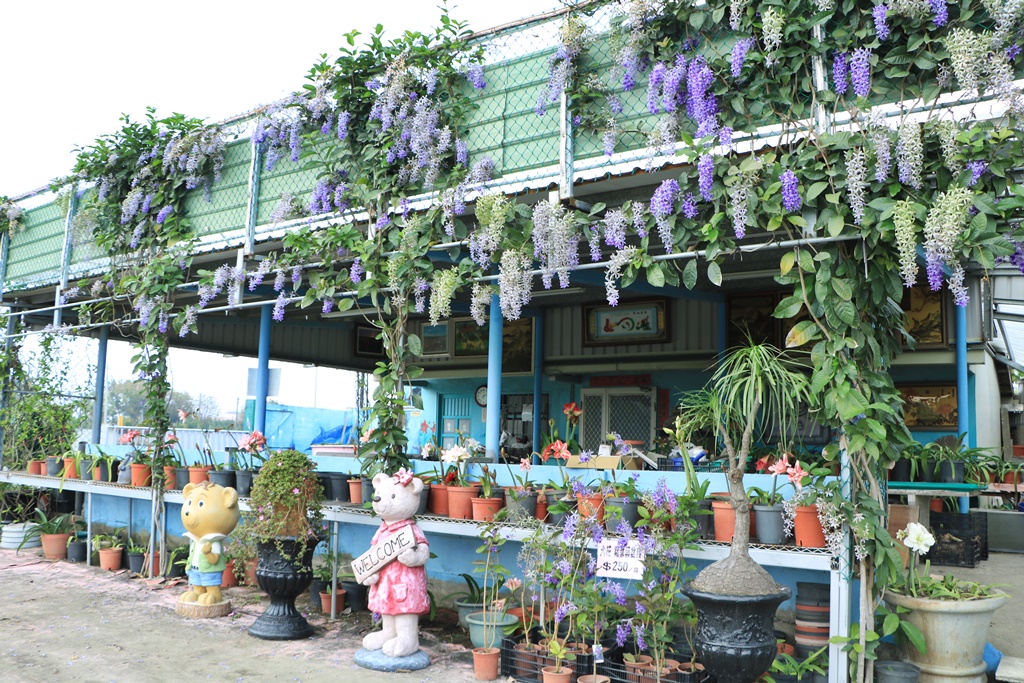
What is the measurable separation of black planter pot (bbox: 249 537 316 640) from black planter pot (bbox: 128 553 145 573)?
2952 millimetres

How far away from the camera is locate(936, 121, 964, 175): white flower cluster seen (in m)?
4.21

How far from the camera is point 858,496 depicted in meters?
4.47

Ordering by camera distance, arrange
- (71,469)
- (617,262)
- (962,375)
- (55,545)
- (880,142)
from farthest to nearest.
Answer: (71,469) < (55,545) < (962,375) < (617,262) < (880,142)

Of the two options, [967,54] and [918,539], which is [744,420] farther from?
[967,54]

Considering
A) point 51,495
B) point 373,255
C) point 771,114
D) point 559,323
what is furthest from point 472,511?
point 51,495

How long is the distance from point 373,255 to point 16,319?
7.07 m

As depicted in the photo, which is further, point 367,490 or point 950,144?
point 367,490

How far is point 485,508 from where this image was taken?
5.75 m

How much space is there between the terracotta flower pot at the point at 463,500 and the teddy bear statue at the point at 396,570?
39 cm

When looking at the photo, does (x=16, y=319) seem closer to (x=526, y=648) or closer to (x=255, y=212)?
(x=255, y=212)

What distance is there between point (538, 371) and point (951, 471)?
5.73 metres

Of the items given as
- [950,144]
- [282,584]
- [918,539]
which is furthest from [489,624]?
[950,144]

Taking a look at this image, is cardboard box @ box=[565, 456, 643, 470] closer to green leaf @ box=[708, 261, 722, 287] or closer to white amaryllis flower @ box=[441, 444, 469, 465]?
white amaryllis flower @ box=[441, 444, 469, 465]

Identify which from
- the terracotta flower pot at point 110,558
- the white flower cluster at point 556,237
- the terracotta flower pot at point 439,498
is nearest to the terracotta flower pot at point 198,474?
the terracotta flower pot at point 110,558
